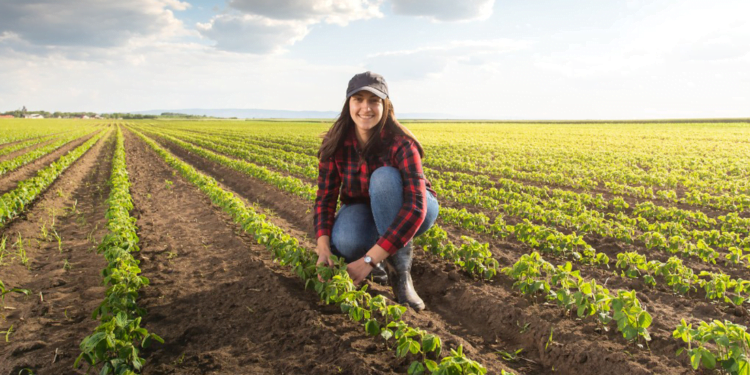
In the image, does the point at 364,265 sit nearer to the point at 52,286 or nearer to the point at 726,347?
the point at 726,347

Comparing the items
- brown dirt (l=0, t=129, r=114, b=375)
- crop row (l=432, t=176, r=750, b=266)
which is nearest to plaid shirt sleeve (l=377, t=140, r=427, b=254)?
brown dirt (l=0, t=129, r=114, b=375)

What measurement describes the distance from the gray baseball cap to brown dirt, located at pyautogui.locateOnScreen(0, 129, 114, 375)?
105 inches

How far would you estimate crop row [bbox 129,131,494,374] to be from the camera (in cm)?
242

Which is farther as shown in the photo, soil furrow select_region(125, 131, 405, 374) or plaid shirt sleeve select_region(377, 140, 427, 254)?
plaid shirt sleeve select_region(377, 140, 427, 254)

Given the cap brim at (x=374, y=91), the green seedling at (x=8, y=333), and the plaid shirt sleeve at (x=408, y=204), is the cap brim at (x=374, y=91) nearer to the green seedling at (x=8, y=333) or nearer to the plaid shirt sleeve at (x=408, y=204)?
the plaid shirt sleeve at (x=408, y=204)

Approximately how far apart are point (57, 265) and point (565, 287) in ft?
17.9

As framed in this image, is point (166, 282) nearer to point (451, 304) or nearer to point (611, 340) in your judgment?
point (451, 304)

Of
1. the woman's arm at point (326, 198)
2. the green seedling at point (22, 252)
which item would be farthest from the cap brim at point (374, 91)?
the green seedling at point (22, 252)

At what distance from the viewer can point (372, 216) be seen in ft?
13.2

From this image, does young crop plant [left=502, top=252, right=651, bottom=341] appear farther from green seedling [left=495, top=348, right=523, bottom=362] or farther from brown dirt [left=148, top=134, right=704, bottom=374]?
green seedling [left=495, top=348, right=523, bottom=362]

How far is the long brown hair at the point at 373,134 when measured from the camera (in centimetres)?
354

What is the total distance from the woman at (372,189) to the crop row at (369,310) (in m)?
0.18

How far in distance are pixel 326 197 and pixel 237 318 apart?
4.13 ft

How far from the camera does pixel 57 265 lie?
5047 mm
